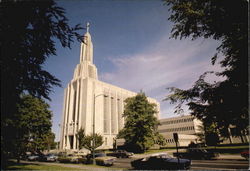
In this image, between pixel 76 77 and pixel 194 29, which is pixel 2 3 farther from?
pixel 76 77

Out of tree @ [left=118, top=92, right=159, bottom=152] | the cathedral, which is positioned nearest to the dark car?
tree @ [left=118, top=92, right=159, bottom=152]

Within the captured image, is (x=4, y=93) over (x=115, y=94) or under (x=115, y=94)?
under

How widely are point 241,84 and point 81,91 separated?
6452 centimetres

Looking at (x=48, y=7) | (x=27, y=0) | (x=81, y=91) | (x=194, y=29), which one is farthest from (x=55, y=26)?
(x=81, y=91)

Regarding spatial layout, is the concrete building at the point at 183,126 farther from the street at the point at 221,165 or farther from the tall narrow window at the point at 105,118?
the street at the point at 221,165

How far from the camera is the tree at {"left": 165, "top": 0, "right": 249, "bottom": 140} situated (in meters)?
8.15

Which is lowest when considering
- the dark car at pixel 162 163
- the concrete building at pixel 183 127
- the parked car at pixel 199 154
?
the parked car at pixel 199 154

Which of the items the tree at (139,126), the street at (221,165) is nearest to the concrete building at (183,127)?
the tree at (139,126)

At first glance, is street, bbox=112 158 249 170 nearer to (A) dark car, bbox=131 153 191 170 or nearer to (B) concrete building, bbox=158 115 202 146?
(A) dark car, bbox=131 153 191 170

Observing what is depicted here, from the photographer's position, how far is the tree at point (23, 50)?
7.01 m

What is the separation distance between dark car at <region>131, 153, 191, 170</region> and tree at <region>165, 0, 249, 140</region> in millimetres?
3767

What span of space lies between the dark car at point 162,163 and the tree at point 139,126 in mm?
18616

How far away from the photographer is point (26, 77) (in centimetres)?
800

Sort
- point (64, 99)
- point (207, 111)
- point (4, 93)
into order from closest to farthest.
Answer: point (4, 93)
point (207, 111)
point (64, 99)
